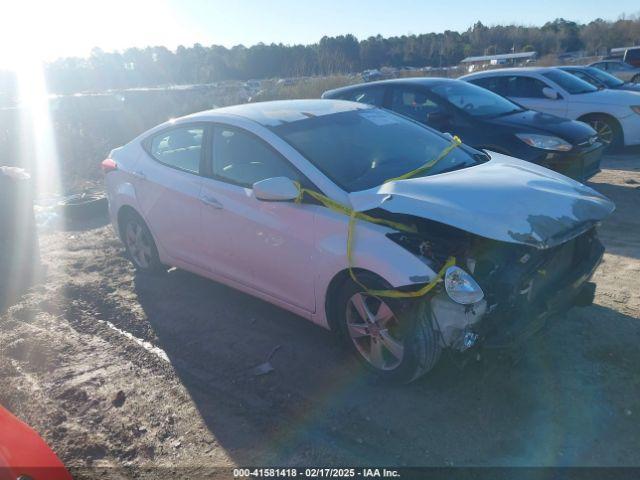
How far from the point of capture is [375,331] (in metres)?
3.74

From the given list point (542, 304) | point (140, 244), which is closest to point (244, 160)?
point (140, 244)

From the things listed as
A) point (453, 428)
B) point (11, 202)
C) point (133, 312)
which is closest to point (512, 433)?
point (453, 428)

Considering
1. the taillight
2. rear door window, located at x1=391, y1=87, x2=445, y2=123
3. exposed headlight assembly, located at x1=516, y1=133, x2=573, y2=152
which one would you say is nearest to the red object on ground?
the taillight

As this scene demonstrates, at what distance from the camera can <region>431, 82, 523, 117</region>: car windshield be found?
7.98 meters

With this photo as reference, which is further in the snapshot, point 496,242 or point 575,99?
point 575,99

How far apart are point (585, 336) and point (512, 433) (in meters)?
1.29

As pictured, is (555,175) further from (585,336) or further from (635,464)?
(635,464)

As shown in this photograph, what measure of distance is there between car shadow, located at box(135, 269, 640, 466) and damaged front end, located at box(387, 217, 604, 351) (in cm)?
17

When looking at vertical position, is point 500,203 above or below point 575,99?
above

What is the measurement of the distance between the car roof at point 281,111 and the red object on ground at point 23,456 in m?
2.73

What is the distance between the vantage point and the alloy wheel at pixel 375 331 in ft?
12.0

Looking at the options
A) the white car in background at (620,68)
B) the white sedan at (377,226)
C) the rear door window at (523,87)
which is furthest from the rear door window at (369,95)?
the white car in background at (620,68)

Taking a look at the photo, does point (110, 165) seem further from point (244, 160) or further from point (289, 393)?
point (289, 393)

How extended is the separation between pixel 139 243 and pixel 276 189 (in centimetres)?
253
